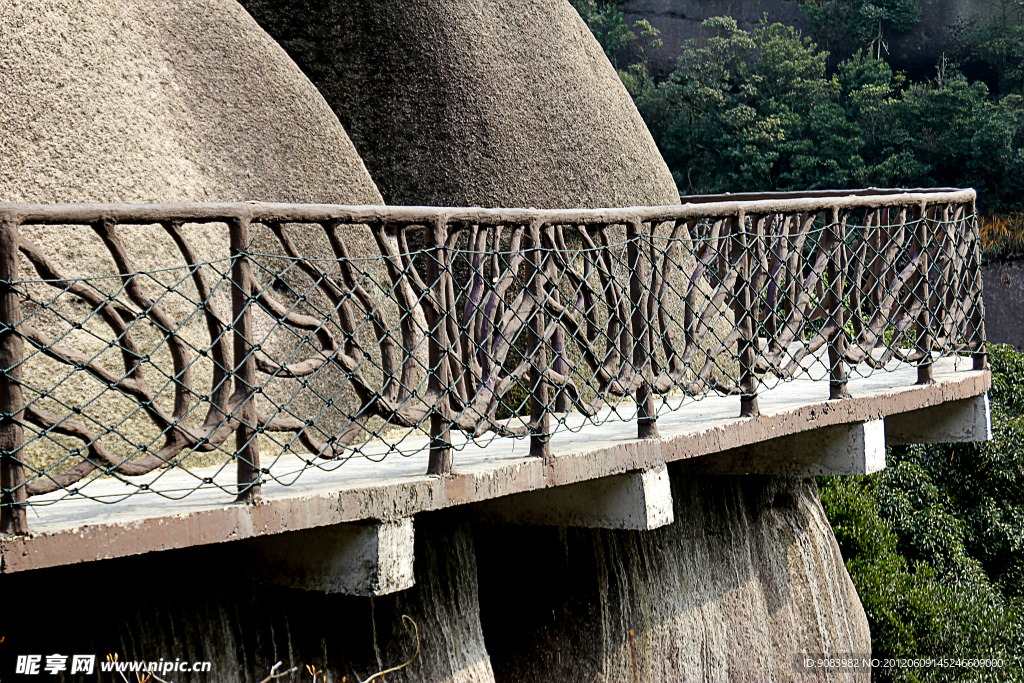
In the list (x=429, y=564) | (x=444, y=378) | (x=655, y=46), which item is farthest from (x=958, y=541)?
(x=655, y=46)

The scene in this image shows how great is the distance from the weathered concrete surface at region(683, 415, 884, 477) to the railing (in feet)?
1.26

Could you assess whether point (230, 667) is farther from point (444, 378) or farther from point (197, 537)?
point (444, 378)

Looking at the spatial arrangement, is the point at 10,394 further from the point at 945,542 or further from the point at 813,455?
the point at 945,542

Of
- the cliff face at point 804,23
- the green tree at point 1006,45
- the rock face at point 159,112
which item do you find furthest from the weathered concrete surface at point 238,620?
the cliff face at point 804,23

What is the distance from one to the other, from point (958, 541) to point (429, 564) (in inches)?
368

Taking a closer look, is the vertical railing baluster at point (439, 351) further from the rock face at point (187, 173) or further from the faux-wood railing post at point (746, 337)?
the faux-wood railing post at point (746, 337)

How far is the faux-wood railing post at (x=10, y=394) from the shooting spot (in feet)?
10.4

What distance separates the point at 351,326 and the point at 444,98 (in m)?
3.00

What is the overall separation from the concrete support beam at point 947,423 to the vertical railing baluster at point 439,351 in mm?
4180

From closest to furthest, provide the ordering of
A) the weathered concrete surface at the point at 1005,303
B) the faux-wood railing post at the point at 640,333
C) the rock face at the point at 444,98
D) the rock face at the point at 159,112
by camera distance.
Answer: the rock face at the point at 159,112, the faux-wood railing post at the point at 640,333, the rock face at the point at 444,98, the weathered concrete surface at the point at 1005,303

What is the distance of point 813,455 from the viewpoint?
21.4 ft

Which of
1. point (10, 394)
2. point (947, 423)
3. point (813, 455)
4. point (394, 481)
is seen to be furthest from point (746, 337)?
point (10, 394)

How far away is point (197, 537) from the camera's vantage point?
352 centimetres

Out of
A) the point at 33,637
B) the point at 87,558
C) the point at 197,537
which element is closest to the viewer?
the point at 87,558
